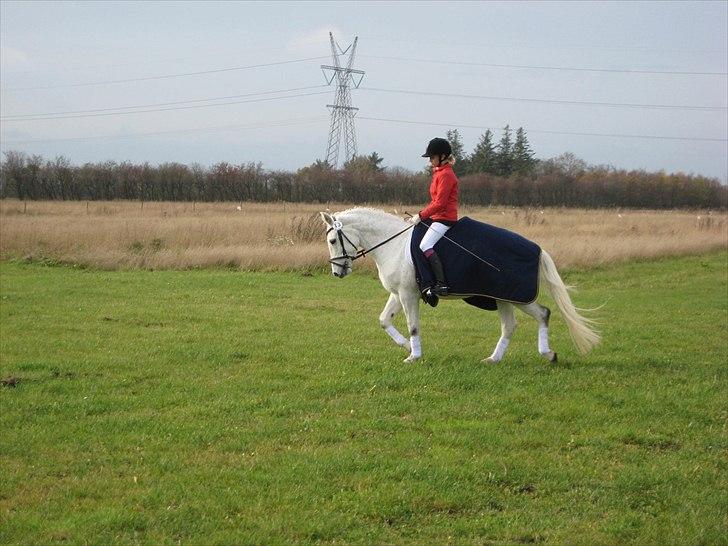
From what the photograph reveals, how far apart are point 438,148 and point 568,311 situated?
2.76 metres

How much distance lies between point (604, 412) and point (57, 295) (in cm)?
1347

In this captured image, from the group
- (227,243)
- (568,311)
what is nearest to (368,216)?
(568,311)

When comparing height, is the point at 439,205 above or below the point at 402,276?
above

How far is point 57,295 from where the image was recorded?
1773 centimetres

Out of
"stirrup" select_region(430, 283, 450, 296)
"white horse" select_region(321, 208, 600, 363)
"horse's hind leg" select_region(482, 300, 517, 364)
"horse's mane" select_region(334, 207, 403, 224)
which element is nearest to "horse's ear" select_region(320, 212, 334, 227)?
"white horse" select_region(321, 208, 600, 363)

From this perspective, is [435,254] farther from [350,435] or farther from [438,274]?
[350,435]

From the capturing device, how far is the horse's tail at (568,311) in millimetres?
10383

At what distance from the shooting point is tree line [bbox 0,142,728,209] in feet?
199

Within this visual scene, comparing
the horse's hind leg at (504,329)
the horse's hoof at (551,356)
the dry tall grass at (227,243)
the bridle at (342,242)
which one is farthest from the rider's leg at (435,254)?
the dry tall grass at (227,243)

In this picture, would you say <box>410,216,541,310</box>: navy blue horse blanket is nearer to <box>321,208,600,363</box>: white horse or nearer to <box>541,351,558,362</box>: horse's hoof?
<box>321,208,600,363</box>: white horse

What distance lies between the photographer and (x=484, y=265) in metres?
A: 10.3

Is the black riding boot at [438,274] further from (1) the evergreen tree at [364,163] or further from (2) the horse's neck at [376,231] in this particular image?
(1) the evergreen tree at [364,163]

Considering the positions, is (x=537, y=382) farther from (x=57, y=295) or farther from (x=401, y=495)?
(x=57, y=295)

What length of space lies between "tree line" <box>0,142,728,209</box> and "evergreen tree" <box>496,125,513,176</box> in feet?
0.28
